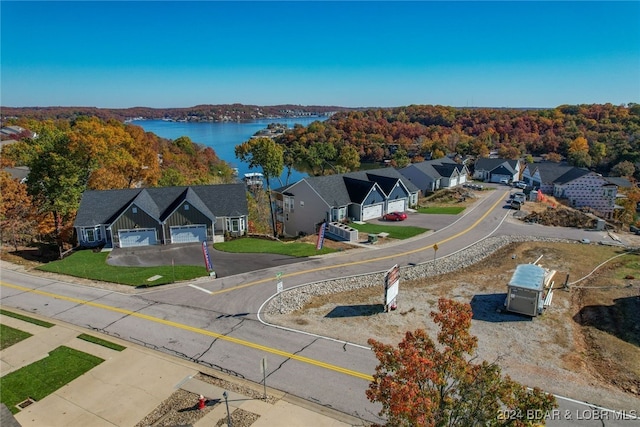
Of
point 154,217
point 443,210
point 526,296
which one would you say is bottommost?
point 443,210

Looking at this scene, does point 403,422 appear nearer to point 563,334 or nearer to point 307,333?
point 307,333

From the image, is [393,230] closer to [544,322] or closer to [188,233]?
[544,322]

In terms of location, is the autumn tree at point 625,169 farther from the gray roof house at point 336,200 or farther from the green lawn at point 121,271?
the green lawn at point 121,271

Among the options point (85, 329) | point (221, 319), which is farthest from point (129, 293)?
point (221, 319)

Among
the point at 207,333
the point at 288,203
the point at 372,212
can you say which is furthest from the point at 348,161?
the point at 207,333

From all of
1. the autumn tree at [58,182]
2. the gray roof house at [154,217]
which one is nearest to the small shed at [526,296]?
the gray roof house at [154,217]

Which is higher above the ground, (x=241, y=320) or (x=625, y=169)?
(x=625, y=169)

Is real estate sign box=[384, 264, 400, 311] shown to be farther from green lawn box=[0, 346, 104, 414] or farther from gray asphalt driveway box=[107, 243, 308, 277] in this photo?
green lawn box=[0, 346, 104, 414]
